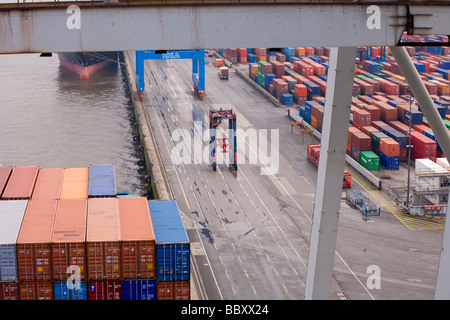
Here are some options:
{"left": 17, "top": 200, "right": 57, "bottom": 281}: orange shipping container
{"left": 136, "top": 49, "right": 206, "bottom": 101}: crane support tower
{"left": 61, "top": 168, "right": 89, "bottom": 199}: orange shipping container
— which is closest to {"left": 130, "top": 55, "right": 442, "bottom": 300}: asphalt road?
{"left": 61, "top": 168, "right": 89, "bottom": 199}: orange shipping container

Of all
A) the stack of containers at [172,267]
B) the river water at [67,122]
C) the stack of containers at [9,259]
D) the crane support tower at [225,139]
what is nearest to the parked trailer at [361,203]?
the crane support tower at [225,139]

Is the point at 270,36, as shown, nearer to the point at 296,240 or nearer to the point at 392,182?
the point at 296,240

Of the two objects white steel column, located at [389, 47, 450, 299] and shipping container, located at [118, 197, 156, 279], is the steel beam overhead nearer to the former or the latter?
white steel column, located at [389, 47, 450, 299]

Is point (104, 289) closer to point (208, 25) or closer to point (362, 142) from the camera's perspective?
point (208, 25)

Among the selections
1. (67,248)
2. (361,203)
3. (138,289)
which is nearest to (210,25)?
(67,248)

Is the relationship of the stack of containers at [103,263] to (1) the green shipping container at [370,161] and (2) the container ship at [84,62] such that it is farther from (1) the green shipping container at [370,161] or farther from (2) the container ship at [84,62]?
(2) the container ship at [84,62]
